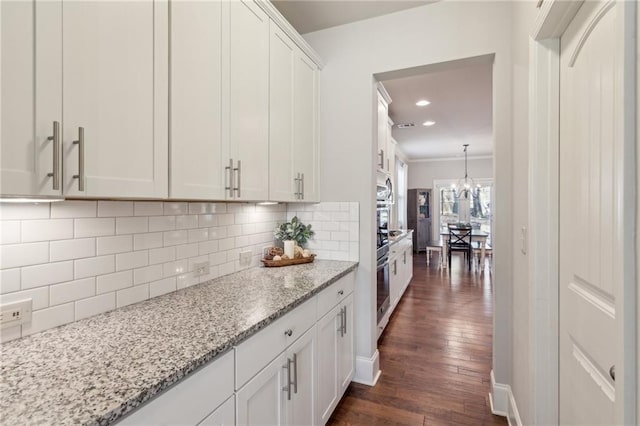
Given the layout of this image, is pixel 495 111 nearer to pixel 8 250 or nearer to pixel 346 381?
pixel 346 381

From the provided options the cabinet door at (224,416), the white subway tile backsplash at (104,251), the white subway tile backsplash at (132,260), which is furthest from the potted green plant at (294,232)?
the cabinet door at (224,416)

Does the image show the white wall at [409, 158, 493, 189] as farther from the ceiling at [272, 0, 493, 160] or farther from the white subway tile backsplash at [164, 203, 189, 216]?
the white subway tile backsplash at [164, 203, 189, 216]

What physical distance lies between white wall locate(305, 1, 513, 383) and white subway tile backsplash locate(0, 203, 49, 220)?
170 cm

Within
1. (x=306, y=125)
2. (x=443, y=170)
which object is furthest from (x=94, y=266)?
(x=443, y=170)

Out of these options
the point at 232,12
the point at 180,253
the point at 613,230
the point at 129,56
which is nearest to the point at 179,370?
the point at 180,253

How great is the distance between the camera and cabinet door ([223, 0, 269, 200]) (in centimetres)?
156

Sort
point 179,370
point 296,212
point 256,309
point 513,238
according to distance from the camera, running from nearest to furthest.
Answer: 1. point 179,370
2. point 256,309
3. point 513,238
4. point 296,212

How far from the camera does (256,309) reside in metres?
1.31

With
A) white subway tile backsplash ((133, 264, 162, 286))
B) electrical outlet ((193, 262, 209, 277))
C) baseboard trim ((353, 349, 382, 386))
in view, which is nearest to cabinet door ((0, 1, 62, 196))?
white subway tile backsplash ((133, 264, 162, 286))

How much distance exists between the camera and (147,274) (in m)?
1.44

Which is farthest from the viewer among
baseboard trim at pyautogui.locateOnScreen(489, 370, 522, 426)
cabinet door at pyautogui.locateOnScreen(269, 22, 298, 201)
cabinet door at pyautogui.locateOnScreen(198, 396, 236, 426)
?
baseboard trim at pyautogui.locateOnScreen(489, 370, 522, 426)

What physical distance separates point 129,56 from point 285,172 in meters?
1.09

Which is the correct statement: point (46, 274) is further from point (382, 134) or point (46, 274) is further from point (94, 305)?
point (382, 134)

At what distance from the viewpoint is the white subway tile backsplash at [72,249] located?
1118 millimetres
